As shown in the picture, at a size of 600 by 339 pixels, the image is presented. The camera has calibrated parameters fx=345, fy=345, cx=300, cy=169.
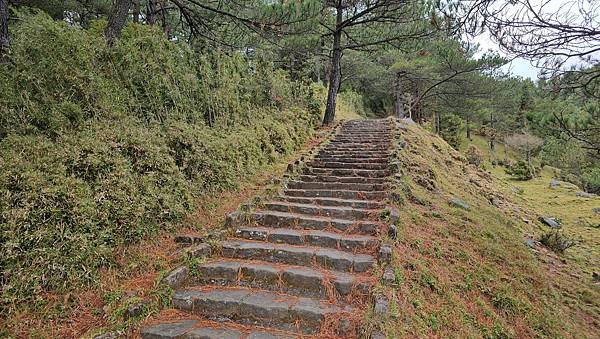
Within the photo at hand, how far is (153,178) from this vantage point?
4.53 meters

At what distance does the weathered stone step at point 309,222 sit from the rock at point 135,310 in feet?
7.47

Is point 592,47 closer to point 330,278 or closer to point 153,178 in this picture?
point 330,278

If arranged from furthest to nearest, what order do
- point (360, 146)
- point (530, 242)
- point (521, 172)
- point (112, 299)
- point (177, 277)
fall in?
point (521, 172), point (360, 146), point (530, 242), point (177, 277), point (112, 299)

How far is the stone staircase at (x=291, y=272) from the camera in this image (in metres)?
3.31

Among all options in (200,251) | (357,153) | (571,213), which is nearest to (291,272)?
(200,251)

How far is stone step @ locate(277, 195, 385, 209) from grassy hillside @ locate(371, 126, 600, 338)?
46 centimetres

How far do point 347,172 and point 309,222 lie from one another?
104 inches

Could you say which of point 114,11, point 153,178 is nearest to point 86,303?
point 153,178

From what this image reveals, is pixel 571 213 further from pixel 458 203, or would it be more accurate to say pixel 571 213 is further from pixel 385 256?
pixel 385 256

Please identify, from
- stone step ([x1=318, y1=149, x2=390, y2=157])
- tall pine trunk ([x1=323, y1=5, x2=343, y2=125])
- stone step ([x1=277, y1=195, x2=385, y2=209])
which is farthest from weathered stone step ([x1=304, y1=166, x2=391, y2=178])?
tall pine trunk ([x1=323, y1=5, x2=343, y2=125])

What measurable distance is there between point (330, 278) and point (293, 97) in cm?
950

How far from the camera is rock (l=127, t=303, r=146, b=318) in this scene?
3234 millimetres

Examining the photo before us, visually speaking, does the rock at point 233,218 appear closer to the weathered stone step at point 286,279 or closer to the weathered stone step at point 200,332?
the weathered stone step at point 286,279

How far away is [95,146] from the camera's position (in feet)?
13.3
